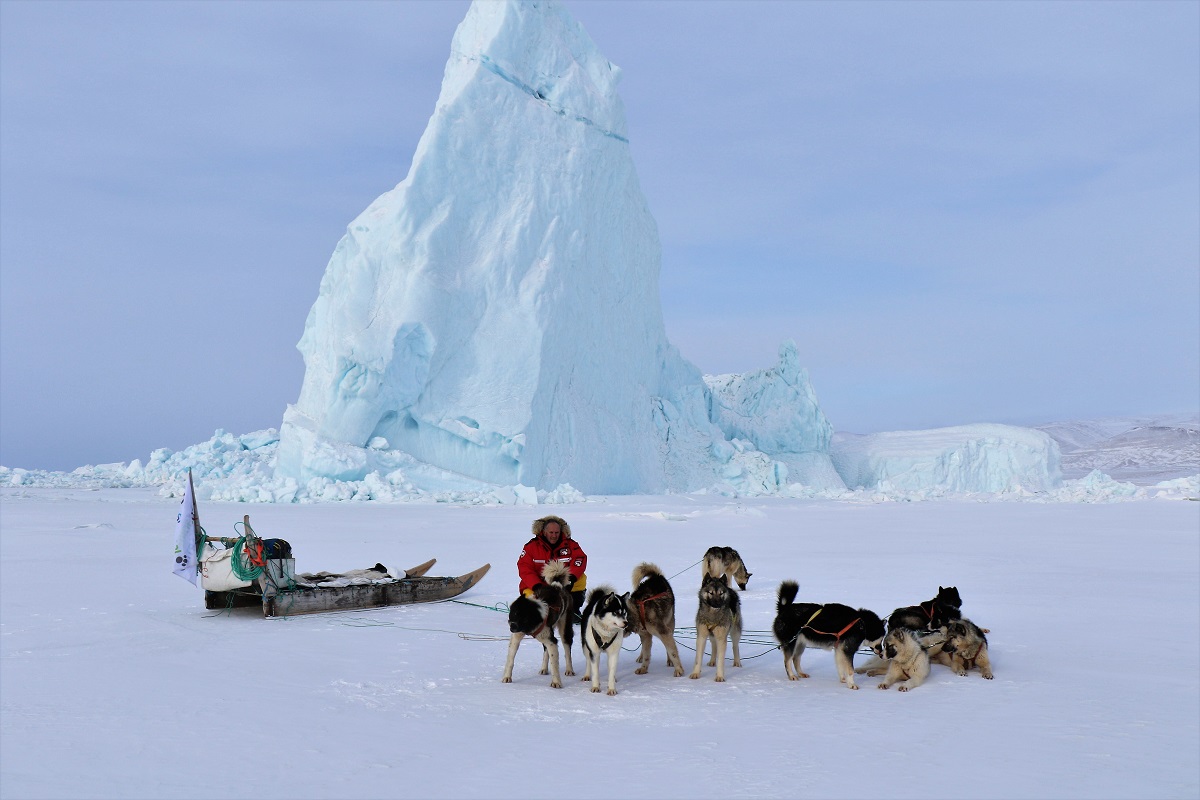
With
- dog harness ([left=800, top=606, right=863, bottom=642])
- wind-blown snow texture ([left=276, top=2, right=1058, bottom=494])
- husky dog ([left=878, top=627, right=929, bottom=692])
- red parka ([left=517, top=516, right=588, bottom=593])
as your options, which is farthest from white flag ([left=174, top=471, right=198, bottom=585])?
wind-blown snow texture ([left=276, top=2, right=1058, bottom=494])

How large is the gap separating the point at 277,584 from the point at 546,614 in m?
3.00

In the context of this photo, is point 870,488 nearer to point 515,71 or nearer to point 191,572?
point 515,71

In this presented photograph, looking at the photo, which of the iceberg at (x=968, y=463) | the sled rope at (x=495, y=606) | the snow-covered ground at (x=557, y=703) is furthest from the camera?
the iceberg at (x=968, y=463)

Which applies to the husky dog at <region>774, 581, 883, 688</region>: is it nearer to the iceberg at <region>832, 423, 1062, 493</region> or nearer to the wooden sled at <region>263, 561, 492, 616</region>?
the wooden sled at <region>263, 561, 492, 616</region>

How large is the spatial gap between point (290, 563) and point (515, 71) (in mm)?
18909

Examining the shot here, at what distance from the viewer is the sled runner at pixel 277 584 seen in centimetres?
693

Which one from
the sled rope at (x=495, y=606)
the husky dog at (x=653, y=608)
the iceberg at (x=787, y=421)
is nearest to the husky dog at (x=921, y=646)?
the husky dog at (x=653, y=608)

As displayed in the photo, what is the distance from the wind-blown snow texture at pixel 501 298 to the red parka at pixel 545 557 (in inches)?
622

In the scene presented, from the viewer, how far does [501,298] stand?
23.0 metres

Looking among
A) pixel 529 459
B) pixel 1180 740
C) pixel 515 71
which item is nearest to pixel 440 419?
pixel 529 459

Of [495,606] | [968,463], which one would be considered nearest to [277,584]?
[495,606]

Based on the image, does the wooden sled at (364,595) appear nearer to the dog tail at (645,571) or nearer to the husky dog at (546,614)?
the husky dog at (546,614)

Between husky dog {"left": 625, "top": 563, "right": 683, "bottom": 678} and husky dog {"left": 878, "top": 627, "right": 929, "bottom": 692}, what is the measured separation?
1.13 m

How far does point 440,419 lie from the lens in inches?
872
